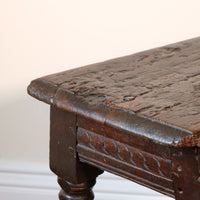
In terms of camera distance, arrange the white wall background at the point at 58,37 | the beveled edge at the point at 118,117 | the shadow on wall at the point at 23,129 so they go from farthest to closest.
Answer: the shadow on wall at the point at 23,129
the white wall background at the point at 58,37
the beveled edge at the point at 118,117

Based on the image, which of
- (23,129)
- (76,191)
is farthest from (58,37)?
(76,191)

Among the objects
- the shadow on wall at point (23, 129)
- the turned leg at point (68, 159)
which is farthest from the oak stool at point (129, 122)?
the shadow on wall at point (23, 129)

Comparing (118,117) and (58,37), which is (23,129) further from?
(118,117)

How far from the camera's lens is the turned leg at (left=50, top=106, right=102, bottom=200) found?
901mm

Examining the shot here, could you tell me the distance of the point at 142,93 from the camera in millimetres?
833

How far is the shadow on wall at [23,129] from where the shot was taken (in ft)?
5.94

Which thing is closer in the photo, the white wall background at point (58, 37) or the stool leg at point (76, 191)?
the stool leg at point (76, 191)

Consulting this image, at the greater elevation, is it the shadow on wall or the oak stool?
the oak stool

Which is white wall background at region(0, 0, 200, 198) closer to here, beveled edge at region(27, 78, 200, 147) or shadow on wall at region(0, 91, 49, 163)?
shadow on wall at region(0, 91, 49, 163)

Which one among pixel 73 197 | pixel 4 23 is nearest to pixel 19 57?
pixel 4 23

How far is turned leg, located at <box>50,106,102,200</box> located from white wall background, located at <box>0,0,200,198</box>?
802mm

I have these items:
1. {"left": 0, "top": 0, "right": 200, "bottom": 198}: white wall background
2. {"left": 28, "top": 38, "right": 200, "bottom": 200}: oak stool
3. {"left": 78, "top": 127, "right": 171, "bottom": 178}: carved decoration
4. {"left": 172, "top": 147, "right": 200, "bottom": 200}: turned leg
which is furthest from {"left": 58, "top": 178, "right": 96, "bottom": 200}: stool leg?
{"left": 0, "top": 0, "right": 200, "bottom": 198}: white wall background

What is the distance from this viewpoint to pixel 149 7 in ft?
5.46

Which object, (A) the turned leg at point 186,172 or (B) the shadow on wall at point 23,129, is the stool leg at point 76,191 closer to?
(A) the turned leg at point 186,172
